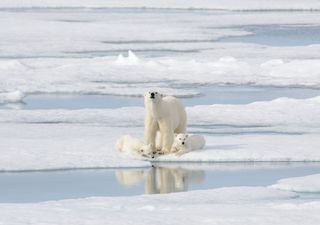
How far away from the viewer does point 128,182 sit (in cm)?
857

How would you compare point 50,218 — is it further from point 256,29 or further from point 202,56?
point 256,29

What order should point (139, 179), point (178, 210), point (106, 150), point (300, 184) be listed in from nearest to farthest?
1. point (178, 210)
2. point (300, 184)
3. point (139, 179)
4. point (106, 150)

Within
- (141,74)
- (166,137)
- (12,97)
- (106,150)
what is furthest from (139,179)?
(141,74)

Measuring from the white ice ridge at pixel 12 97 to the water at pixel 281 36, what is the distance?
9.46 metres

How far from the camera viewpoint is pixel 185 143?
31.1ft

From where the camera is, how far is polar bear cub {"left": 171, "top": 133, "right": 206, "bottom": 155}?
9422mm

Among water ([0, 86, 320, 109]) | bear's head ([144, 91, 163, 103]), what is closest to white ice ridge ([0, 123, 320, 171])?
bear's head ([144, 91, 163, 103])

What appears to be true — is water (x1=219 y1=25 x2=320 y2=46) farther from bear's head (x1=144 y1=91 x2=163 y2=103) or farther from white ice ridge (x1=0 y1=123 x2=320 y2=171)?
bear's head (x1=144 y1=91 x2=163 y2=103)

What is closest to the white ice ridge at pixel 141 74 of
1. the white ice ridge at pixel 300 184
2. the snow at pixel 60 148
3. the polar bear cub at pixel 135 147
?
the snow at pixel 60 148

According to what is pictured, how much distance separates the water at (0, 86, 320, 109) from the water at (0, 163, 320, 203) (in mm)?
4558

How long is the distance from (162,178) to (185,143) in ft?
2.73

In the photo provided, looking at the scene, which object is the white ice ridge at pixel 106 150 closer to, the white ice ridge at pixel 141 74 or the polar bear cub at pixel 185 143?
the polar bear cub at pixel 185 143

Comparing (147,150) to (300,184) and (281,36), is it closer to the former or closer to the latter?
(300,184)

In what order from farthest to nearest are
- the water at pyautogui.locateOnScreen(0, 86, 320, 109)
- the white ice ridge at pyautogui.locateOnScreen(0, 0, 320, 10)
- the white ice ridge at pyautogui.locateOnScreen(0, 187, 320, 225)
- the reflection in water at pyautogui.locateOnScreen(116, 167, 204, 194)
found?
the white ice ridge at pyautogui.locateOnScreen(0, 0, 320, 10)
the water at pyautogui.locateOnScreen(0, 86, 320, 109)
the reflection in water at pyautogui.locateOnScreen(116, 167, 204, 194)
the white ice ridge at pyautogui.locateOnScreen(0, 187, 320, 225)
